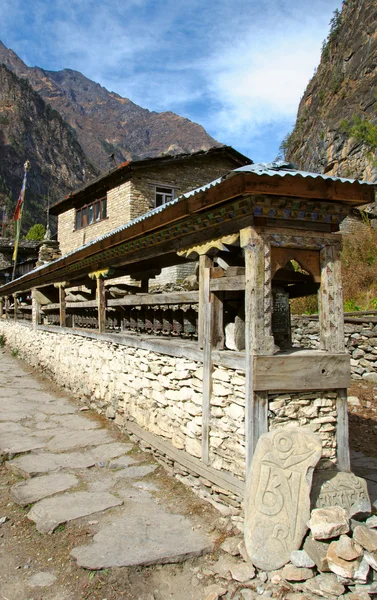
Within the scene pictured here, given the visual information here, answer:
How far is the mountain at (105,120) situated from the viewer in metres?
114

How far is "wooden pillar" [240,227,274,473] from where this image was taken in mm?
3592

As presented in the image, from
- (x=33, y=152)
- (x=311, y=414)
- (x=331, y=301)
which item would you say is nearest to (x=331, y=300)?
(x=331, y=301)

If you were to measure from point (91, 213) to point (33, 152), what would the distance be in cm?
4748

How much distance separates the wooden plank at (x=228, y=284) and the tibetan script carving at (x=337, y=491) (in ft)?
5.57

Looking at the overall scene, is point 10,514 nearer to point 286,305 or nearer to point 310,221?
point 286,305

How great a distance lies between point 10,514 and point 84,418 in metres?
3.06

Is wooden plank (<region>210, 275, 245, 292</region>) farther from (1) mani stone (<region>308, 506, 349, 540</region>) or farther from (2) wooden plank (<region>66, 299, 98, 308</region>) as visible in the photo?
(2) wooden plank (<region>66, 299, 98, 308</region>)

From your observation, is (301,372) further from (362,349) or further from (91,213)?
(91,213)

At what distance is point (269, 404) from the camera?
144 inches

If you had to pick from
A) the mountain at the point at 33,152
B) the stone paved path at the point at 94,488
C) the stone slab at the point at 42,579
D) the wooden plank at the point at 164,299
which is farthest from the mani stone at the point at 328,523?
the mountain at the point at 33,152

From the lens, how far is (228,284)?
13.3ft

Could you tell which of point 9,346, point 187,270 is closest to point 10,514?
point 9,346

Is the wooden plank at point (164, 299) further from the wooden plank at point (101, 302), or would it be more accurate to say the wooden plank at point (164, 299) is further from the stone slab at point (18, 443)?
the stone slab at point (18, 443)

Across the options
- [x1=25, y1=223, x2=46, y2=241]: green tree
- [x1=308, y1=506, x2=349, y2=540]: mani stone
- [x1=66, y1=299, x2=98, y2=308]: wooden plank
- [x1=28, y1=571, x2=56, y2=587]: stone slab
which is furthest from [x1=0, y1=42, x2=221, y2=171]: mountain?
[x1=308, y1=506, x2=349, y2=540]: mani stone
